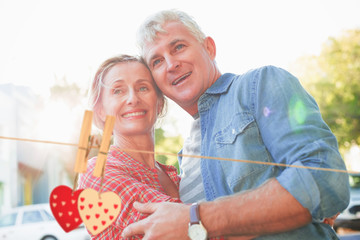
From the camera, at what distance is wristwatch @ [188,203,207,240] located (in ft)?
3.03

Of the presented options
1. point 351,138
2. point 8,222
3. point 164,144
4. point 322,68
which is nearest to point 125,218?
point 8,222

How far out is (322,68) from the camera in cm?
1288

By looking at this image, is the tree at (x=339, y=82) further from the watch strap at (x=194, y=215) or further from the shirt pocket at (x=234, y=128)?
the watch strap at (x=194, y=215)

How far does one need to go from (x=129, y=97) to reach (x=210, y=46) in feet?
1.56

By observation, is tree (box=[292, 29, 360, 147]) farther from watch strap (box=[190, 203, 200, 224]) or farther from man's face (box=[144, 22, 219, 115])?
watch strap (box=[190, 203, 200, 224])

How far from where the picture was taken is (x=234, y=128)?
1103 millimetres

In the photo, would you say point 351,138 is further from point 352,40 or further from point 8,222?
point 8,222

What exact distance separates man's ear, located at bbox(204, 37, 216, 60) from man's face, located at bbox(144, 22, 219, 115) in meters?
0.11

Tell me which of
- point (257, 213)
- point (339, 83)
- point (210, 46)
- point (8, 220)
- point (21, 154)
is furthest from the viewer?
point (339, 83)

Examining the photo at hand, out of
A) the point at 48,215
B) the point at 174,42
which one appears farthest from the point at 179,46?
the point at 48,215

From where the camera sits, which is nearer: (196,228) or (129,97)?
(196,228)

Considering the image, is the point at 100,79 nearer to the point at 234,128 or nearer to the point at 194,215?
the point at 234,128

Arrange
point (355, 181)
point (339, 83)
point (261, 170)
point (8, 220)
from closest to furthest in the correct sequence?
point (261, 170), point (8, 220), point (355, 181), point (339, 83)

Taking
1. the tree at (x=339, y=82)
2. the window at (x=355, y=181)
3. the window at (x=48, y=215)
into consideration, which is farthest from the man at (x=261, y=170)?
the tree at (x=339, y=82)
